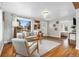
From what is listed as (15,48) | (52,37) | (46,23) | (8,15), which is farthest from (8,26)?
(52,37)

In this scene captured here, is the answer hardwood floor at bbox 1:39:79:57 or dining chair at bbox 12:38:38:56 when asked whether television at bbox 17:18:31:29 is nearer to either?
dining chair at bbox 12:38:38:56

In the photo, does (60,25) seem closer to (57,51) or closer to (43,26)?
(43,26)

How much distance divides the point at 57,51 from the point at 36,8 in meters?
1.05

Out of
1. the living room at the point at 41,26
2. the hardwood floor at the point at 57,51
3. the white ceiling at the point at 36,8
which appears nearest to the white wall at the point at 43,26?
the living room at the point at 41,26

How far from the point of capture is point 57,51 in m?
2.23

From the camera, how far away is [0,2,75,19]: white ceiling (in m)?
2.16

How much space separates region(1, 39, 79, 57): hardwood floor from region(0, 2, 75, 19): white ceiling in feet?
2.40

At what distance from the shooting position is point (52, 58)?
2236mm

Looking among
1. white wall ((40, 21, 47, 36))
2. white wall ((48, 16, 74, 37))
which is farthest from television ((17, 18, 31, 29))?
white wall ((48, 16, 74, 37))

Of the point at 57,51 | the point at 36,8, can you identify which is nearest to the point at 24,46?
the point at 57,51

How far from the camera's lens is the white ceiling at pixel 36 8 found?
2162 millimetres

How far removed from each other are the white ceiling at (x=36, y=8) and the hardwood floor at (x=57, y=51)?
2.40ft

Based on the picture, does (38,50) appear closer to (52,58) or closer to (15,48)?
(52,58)

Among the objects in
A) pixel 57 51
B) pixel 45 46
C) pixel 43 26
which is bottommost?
pixel 57 51
